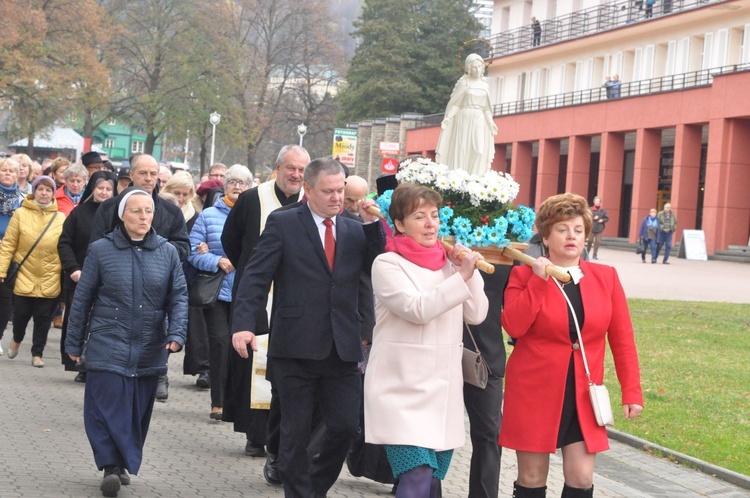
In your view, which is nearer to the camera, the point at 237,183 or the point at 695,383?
the point at 237,183

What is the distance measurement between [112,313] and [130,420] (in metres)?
0.67

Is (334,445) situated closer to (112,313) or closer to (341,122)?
(112,313)

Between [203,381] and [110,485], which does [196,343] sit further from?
[110,485]

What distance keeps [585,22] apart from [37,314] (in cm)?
5365

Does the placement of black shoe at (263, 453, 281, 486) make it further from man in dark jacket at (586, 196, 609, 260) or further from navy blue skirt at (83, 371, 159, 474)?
man in dark jacket at (586, 196, 609, 260)

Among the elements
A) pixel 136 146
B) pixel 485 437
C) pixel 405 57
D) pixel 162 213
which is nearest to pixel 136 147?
pixel 136 146

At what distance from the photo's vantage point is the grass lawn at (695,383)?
10398 mm

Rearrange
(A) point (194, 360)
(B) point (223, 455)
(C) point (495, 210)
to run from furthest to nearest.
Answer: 1. (A) point (194, 360)
2. (B) point (223, 455)
3. (C) point (495, 210)

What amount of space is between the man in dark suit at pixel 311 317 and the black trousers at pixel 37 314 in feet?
23.1

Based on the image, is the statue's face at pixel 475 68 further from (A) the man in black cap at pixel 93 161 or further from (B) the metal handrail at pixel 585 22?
(B) the metal handrail at pixel 585 22

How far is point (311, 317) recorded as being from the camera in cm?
690

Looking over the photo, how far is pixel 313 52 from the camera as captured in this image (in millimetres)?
87438

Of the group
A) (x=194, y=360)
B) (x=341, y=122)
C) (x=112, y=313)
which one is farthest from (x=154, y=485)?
(x=341, y=122)

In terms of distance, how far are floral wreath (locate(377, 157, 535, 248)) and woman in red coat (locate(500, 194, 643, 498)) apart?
0.41m
